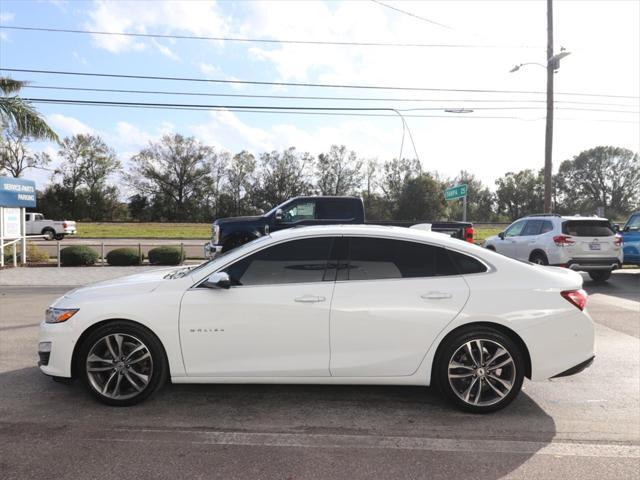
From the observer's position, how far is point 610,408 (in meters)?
4.20

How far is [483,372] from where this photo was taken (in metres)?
3.91

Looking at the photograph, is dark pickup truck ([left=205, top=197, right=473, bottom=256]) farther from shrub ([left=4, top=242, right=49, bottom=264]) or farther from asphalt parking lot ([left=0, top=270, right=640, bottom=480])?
shrub ([left=4, top=242, right=49, bottom=264])

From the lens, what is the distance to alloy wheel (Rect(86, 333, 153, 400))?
394cm

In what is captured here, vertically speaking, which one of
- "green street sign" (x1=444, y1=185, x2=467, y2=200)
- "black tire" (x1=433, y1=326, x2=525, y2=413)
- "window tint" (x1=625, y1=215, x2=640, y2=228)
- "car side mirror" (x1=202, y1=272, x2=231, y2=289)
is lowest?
"black tire" (x1=433, y1=326, x2=525, y2=413)

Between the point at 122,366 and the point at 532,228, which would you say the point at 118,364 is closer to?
the point at 122,366

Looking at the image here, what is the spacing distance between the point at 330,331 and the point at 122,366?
1776mm

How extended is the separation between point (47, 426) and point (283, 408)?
72.9 inches

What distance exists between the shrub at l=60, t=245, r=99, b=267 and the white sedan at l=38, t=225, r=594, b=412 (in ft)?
45.4

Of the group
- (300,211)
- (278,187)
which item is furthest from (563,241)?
(278,187)

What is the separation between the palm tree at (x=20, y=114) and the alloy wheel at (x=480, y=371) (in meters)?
17.7

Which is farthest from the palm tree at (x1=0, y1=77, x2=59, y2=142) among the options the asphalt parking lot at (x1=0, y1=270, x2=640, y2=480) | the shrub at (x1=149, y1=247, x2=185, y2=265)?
the asphalt parking lot at (x1=0, y1=270, x2=640, y2=480)

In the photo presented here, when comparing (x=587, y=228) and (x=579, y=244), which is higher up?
(x=587, y=228)

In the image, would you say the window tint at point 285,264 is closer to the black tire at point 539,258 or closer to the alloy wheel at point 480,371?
the alloy wheel at point 480,371

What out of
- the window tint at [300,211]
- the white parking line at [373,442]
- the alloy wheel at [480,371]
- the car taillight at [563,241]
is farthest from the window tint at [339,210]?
the white parking line at [373,442]
